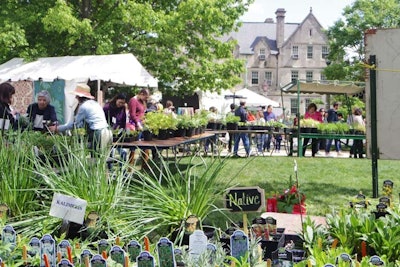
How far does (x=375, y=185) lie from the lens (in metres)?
5.32

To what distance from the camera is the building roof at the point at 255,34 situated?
1877 inches

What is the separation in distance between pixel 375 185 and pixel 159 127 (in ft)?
9.70

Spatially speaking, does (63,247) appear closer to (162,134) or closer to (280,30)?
(162,134)

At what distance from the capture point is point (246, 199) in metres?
2.59

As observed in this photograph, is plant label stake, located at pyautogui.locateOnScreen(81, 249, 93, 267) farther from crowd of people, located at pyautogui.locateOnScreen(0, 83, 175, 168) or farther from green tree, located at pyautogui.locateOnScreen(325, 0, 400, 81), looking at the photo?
green tree, located at pyautogui.locateOnScreen(325, 0, 400, 81)

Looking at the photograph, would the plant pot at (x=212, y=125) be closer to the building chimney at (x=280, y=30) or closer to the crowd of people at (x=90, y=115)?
the crowd of people at (x=90, y=115)

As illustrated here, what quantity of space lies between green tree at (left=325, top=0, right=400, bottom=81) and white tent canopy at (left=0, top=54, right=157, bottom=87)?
2134 centimetres

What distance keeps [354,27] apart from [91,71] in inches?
932

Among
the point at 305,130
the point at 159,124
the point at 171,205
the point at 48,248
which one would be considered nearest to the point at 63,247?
the point at 48,248

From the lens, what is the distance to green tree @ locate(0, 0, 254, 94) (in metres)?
13.8

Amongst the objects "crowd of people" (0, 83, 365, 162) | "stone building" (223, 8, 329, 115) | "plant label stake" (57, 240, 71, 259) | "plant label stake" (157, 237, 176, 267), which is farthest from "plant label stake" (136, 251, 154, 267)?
"stone building" (223, 8, 329, 115)

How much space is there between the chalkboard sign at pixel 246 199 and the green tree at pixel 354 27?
28.5 metres

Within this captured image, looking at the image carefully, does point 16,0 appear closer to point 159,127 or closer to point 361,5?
point 159,127

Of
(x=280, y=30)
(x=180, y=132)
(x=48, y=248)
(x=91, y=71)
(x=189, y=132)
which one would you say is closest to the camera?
(x=48, y=248)
